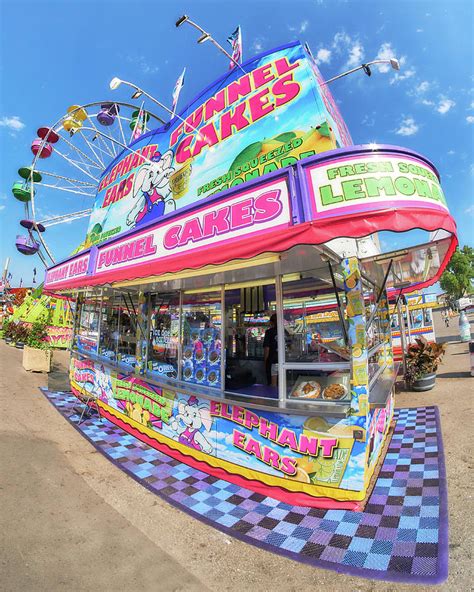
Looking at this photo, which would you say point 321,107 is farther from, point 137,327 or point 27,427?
point 27,427

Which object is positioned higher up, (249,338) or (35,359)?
(249,338)

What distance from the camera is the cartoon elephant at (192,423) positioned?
Answer: 13.3ft

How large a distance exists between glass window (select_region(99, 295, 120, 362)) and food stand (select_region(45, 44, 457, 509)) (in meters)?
0.88

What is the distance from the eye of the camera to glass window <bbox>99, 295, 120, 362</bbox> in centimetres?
732

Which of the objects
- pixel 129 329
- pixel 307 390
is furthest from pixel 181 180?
pixel 307 390

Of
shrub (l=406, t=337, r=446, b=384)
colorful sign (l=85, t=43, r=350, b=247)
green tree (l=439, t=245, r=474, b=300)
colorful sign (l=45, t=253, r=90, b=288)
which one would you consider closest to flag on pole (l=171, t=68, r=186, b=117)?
colorful sign (l=85, t=43, r=350, b=247)

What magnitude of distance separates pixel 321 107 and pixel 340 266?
88.5 inches

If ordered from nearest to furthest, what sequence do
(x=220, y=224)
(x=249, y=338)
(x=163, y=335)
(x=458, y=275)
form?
(x=220, y=224)
(x=163, y=335)
(x=249, y=338)
(x=458, y=275)

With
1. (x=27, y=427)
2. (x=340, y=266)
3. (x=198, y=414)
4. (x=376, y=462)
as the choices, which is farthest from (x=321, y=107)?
(x=27, y=427)

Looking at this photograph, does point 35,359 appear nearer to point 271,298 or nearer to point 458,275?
point 271,298

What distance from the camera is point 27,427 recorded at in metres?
5.41

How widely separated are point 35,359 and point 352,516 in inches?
442

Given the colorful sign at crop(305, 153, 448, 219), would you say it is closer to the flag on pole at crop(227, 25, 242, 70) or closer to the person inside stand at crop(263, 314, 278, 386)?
the person inside stand at crop(263, 314, 278, 386)

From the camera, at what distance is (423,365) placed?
7.66 metres
